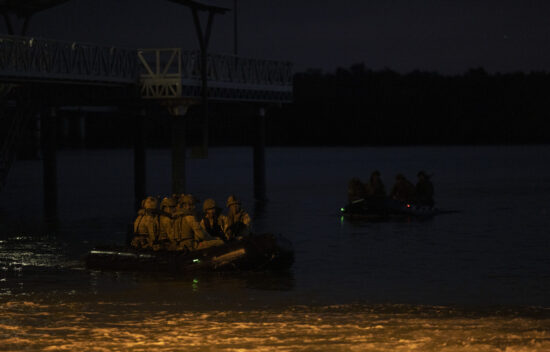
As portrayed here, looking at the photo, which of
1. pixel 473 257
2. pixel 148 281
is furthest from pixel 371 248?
pixel 148 281

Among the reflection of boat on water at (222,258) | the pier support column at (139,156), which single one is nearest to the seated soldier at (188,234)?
the reflection of boat on water at (222,258)

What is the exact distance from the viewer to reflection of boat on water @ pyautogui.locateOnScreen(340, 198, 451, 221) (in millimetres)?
42031

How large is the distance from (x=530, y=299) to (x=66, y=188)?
196 feet

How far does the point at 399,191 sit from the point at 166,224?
17.5m

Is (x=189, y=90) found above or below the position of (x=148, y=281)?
above

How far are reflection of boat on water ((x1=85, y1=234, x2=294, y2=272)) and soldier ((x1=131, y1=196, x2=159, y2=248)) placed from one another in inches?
11.3

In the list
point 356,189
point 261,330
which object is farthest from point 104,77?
point 261,330

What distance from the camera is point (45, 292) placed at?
78.7 feet

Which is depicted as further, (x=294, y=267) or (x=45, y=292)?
(x=294, y=267)

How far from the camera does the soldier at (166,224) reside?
26250 millimetres

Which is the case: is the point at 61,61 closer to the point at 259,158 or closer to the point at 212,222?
the point at 212,222

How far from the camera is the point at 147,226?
86.8 feet

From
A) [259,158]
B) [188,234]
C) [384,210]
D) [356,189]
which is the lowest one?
[384,210]

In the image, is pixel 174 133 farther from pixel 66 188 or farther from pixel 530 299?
pixel 66 188
